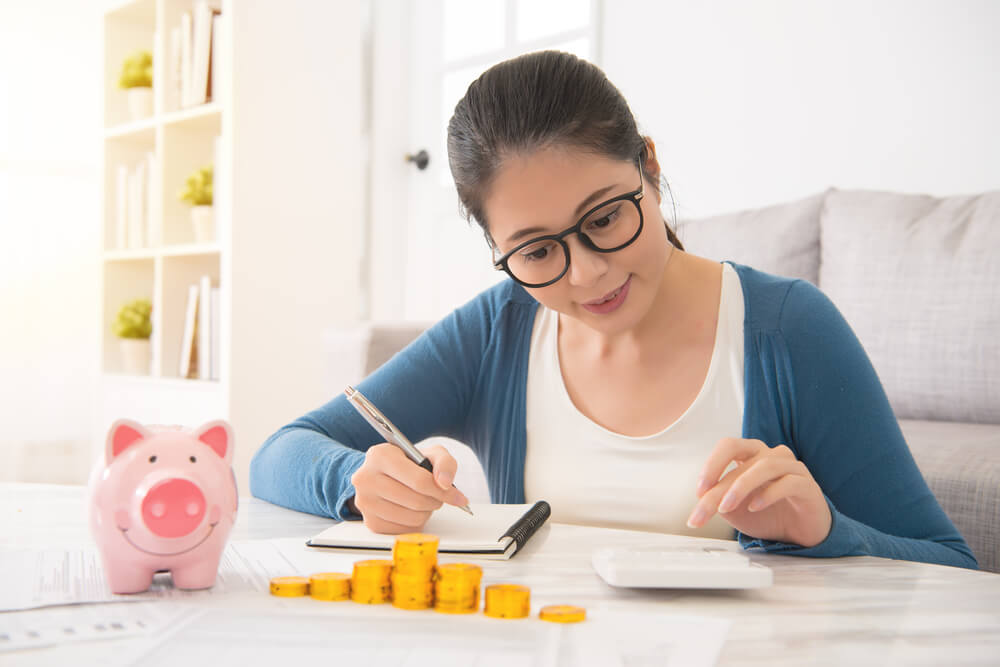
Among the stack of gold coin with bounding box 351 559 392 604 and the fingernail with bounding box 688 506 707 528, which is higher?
the fingernail with bounding box 688 506 707 528

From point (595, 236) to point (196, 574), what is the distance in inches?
21.2

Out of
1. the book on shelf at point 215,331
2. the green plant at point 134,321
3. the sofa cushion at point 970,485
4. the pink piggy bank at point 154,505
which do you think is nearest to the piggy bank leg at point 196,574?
the pink piggy bank at point 154,505

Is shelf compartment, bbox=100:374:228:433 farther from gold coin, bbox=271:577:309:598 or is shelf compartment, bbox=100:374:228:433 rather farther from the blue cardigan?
gold coin, bbox=271:577:309:598

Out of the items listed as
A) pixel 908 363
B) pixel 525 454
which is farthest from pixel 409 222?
pixel 525 454

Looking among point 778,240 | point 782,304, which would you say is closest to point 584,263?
point 782,304

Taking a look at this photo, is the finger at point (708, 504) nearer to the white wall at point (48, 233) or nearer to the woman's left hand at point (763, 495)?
the woman's left hand at point (763, 495)

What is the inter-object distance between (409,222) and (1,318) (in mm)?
1568

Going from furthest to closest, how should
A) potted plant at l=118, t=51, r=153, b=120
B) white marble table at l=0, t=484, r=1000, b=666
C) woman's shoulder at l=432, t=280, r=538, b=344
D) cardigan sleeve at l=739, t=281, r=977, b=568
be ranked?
potted plant at l=118, t=51, r=153, b=120 < woman's shoulder at l=432, t=280, r=538, b=344 < cardigan sleeve at l=739, t=281, r=977, b=568 < white marble table at l=0, t=484, r=1000, b=666

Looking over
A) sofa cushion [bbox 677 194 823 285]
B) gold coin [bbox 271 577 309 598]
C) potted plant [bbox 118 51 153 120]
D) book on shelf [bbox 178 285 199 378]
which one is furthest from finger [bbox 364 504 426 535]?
potted plant [bbox 118 51 153 120]

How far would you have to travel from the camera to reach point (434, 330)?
1.23m

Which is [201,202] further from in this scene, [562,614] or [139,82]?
[562,614]

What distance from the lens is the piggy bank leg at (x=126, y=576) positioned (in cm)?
56

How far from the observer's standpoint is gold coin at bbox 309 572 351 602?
563 millimetres

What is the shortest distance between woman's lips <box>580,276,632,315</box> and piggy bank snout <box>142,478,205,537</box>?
1.76ft
